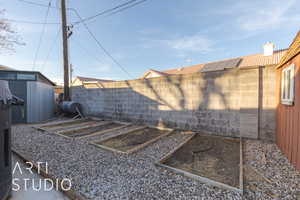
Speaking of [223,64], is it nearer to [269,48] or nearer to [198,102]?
[269,48]

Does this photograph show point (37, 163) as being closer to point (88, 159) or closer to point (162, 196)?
point (88, 159)

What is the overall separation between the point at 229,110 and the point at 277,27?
4.82m

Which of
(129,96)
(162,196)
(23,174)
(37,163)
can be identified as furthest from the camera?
(129,96)

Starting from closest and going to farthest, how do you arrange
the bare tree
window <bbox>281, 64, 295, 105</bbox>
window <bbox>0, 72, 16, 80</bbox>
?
1. window <bbox>281, 64, 295, 105</bbox>
2. the bare tree
3. window <bbox>0, 72, 16, 80</bbox>

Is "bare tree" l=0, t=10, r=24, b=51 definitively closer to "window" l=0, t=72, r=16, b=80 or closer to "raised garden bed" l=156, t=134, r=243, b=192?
"window" l=0, t=72, r=16, b=80

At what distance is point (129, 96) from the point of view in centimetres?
607

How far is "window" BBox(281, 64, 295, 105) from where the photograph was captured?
235 centimetres

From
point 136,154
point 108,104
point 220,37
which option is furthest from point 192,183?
point 220,37

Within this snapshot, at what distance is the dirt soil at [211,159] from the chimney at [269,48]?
1203 centimetres

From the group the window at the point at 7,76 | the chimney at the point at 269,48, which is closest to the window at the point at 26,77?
the window at the point at 7,76

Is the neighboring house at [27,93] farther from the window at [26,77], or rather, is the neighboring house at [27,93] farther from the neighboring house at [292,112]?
the neighboring house at [292,112]

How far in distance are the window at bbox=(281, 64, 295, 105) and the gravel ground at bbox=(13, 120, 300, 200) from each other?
1.13m

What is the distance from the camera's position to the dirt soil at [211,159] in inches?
84.7

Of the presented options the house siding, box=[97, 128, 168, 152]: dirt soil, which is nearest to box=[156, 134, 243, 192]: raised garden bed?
the house siding
